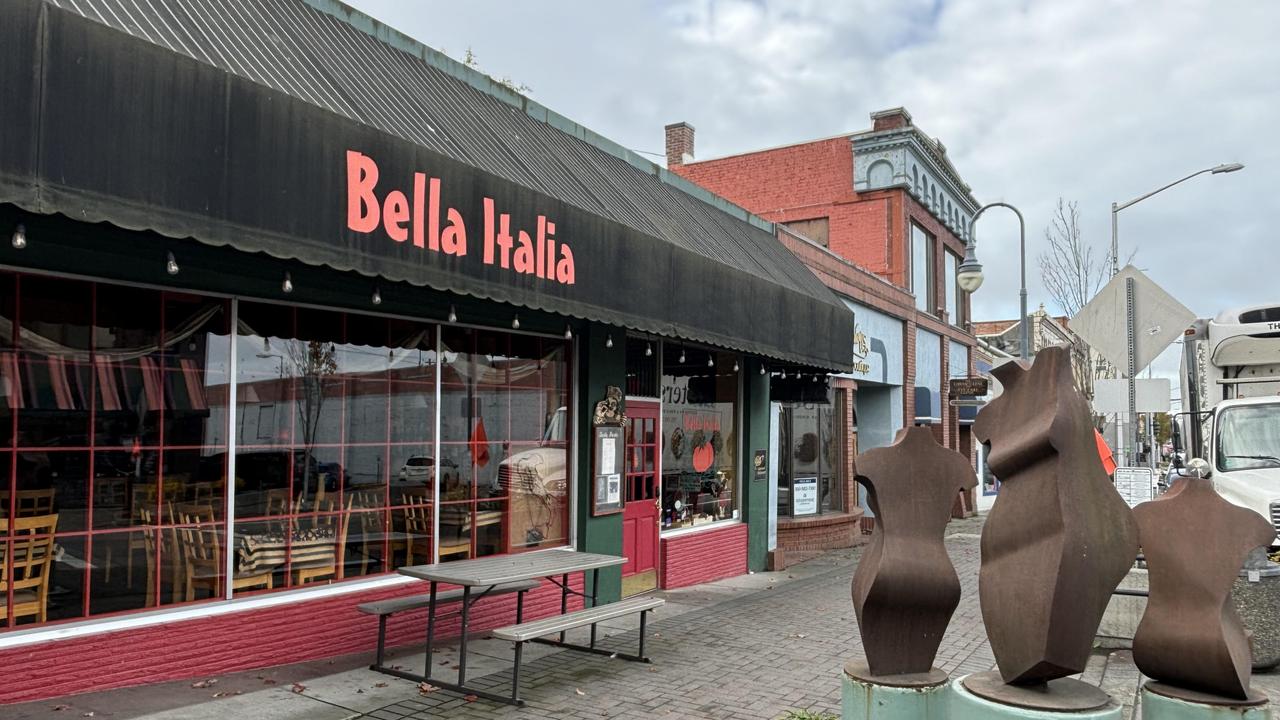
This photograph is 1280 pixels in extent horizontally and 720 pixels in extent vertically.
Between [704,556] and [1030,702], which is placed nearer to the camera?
[1030,702]

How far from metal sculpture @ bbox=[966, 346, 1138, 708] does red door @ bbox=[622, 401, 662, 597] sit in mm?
6189

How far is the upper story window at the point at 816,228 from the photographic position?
2048cm

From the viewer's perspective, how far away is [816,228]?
20859 mm

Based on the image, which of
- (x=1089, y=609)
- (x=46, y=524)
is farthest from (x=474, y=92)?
(x=1089, y=609)

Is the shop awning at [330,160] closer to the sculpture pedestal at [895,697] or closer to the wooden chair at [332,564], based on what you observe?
the wooden chair at [332,564]

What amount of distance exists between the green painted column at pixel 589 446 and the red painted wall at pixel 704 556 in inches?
51.9

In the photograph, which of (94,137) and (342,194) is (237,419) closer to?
(342,194)

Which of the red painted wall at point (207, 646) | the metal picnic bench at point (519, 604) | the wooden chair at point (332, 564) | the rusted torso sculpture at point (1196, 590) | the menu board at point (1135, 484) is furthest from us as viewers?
the menu board at point (1135, 484)

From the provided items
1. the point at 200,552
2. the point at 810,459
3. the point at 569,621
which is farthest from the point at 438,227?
the point at 810,459

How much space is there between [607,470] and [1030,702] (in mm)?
6096

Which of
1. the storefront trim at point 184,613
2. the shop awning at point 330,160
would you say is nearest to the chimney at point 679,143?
the shop awning at point 330,160

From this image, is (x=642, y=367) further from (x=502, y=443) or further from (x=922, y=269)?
(x=922, y=269)

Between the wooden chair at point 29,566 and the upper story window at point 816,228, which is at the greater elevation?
the upper story window at point 816,228

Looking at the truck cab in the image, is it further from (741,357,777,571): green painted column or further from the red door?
the red door
